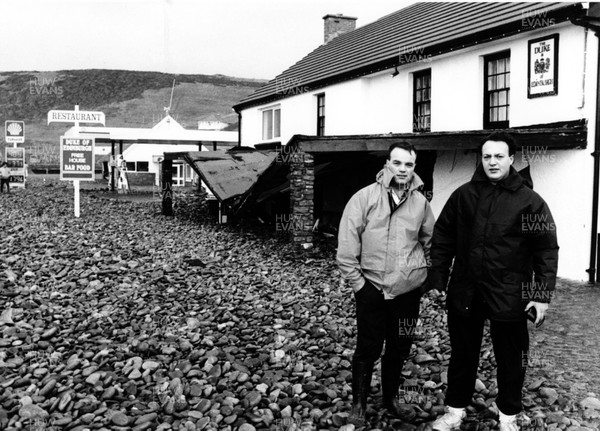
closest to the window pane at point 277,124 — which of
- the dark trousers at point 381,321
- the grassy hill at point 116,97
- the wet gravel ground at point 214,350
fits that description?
the wet gravel ground at point 214,350

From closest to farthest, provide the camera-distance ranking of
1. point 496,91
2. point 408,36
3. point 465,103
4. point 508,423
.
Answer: point 508,423 → point 496,91 → point 465,103 → point 408,36

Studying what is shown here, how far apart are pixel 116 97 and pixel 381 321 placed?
359 feet

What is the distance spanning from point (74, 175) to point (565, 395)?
56.5ft

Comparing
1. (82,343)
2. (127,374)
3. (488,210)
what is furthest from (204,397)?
(488,210)

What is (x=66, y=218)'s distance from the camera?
17.8 metres

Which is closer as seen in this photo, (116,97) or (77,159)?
(77,159)

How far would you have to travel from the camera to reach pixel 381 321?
454cm

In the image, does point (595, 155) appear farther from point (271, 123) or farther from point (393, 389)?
point (271, 123)

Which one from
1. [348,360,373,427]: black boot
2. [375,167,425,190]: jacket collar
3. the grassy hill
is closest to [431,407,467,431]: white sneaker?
[348,360,373,427]: black boot

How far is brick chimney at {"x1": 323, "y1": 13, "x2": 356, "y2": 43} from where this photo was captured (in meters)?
25.8

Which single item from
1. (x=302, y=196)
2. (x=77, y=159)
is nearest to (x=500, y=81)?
(x=302, y=196)

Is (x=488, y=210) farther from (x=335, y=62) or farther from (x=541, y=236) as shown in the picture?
(x=335, y=62)

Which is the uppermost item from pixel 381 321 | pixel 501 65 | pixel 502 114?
pixel 501 65

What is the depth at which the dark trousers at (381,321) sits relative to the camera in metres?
4.50
